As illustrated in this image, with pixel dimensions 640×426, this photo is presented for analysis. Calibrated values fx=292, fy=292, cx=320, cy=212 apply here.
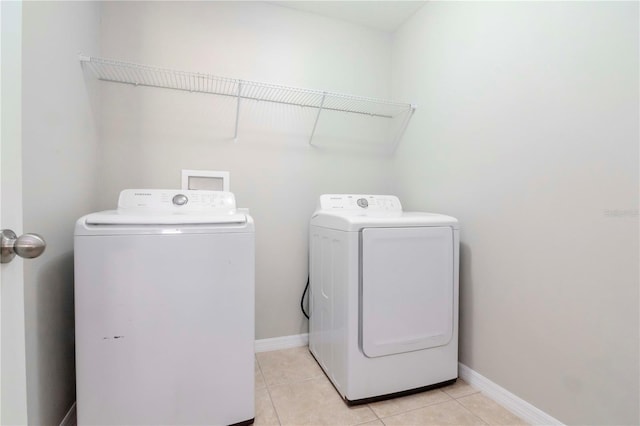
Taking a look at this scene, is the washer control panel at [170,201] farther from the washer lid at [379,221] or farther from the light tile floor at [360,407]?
the light tile floor at [360,407]

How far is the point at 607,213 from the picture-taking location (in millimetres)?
1074

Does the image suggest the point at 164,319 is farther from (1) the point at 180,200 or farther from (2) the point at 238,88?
(2) the point at 238,88

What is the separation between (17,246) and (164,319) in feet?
2.41

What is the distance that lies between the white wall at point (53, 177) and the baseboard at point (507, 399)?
1915 millimetres

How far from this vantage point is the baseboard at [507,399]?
127 cm

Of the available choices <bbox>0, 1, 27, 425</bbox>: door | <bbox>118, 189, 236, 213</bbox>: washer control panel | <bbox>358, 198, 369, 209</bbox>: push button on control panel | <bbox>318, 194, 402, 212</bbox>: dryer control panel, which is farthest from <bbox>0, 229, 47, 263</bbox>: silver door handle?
<bbox>358, 198, 369, 209</bbox>: push button on control panel

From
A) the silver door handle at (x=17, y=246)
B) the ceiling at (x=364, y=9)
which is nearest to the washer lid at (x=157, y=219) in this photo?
the silver door handle at (x=17, y=246)

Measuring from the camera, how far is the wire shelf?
1585 millimetres

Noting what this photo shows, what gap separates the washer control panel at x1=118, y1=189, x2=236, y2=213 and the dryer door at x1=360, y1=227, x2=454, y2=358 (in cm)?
84

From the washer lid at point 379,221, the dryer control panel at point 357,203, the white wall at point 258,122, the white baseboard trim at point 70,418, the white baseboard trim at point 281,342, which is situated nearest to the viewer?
the white baseboard trim at point 70,418

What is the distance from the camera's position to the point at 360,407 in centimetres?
142

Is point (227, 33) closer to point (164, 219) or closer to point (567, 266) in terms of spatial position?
point (164, 219)

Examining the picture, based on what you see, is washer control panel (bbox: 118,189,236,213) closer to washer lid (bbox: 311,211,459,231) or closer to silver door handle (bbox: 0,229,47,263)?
washer lid (bbox: 311,211,459,231)

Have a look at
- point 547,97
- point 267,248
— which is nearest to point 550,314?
point 547,97
